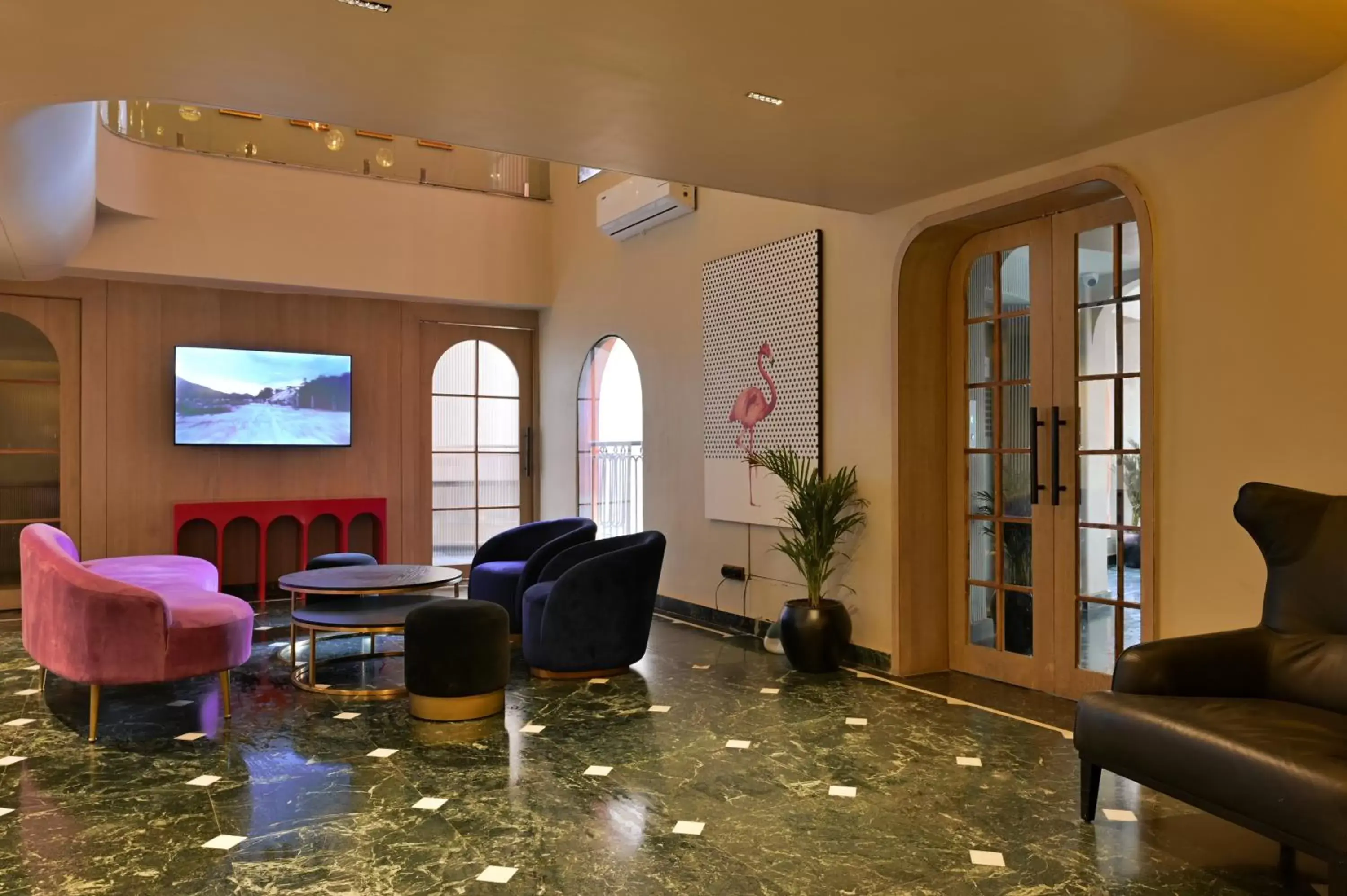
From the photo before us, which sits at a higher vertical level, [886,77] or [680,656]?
[886,77]

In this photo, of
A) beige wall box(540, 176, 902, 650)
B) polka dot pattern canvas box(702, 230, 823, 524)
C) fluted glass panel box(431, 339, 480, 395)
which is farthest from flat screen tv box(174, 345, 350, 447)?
polka dot pattern canvas box(702, 230, 823, 524)

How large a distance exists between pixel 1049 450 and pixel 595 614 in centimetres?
255

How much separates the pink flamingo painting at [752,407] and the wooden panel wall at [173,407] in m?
3.81

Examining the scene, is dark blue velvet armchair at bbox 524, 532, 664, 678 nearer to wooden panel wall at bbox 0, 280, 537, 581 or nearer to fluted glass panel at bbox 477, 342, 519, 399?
wooden panel wall at bbox 0, 280, 537, 581

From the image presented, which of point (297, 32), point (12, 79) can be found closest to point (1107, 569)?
point (297, 32)

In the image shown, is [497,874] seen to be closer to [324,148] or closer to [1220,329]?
[1220,329]

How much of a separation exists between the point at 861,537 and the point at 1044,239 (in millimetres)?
1940

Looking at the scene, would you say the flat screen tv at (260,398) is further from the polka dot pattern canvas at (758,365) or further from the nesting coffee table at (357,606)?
the polka dot pattern canvas at (758,365)

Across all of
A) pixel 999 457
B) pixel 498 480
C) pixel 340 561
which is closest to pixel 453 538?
pixel 498 480

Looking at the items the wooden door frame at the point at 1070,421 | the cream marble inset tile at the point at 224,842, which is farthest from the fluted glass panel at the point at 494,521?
the cream marble inset tile at the point at 224,842

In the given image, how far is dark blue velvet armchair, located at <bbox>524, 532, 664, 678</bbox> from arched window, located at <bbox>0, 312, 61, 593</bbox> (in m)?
4.81

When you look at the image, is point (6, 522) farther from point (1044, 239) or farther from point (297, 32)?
point (1044, 239)

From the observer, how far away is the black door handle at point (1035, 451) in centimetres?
483

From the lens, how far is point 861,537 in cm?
562
